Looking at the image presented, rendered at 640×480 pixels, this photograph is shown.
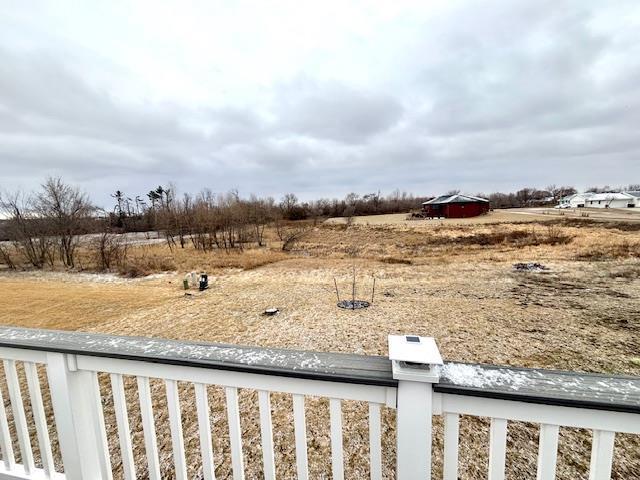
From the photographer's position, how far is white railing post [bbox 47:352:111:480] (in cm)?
106

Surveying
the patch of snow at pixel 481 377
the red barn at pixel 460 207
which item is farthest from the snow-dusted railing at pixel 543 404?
the red barn at pixel 460 207

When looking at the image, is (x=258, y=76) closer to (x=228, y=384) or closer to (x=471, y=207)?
(x=228, y=384)

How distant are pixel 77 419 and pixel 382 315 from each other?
5118 millimetres

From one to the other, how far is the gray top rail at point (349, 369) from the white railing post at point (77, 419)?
108 millimetres

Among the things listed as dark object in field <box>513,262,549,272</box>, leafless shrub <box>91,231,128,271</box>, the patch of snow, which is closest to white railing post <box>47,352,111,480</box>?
the patch of snow

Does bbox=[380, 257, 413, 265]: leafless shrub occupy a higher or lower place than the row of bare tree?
lower

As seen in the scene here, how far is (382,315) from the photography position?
5629 mm

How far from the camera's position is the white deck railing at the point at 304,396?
705 millimetres

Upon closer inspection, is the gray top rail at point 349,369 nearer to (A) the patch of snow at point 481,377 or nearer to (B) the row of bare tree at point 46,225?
(A) the patch of snow at point 481,377

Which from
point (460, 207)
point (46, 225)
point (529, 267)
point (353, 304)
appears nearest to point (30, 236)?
point (46, 225)

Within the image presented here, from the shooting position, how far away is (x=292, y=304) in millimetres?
6727

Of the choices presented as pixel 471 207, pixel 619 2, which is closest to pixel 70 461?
pixel 619 2

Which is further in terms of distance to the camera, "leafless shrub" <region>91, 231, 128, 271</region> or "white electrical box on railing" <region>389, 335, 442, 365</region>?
"leafless shrub" <region>91, 231, 128, 271</region>

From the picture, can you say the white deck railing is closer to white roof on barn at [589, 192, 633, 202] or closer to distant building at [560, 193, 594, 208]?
white roof on barn at [589, 192, 633, 202]
